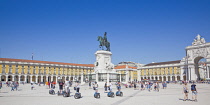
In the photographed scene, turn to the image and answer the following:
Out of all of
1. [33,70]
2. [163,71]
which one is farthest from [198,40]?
[33,70]

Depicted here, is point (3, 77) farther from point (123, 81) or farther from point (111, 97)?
point (111, 97)

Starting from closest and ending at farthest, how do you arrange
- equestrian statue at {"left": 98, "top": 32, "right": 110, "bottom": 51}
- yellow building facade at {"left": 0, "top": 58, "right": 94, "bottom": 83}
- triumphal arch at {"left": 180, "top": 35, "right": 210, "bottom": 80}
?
1. equestrian statue at {"left": 98, "top": 32, "right": 110, "bottom": 51}
2. triumphal arch at {"left": 180, "top": 35, "right": 210, "bottom": 80}
3. yellow building facade at {"left": 0, "top": 58, "right": 94, "bottom": 83}

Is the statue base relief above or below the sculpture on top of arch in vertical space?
below

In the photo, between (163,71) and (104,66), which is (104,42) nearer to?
(104,66)

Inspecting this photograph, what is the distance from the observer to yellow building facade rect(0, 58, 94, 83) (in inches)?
2891

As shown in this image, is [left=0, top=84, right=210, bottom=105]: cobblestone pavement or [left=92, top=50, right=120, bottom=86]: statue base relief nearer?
[left=0, top=84, right=210, bottom=105]: cobblestone pavement

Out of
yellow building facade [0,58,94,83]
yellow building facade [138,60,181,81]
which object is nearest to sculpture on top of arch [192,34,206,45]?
yellow building facade [138,60,181,81]

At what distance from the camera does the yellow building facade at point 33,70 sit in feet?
241

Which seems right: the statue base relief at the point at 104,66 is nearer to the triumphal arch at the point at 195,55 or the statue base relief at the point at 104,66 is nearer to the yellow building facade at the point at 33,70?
the yellow building facade at the point at 33,70

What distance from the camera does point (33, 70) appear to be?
261ft

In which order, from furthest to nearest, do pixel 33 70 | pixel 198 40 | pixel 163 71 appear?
pixel 163 71
pixel 33 70
pixel 198 40

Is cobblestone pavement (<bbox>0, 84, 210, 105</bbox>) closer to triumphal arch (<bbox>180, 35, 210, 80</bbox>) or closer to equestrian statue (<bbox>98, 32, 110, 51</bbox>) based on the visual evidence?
equestrian statue (<bbox>98, 32, 110, 51</bbox>)

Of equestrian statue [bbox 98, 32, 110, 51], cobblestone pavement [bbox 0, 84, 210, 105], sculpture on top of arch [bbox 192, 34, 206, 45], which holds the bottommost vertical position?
cobblestone pavement [bbox 0, 84, 210, 105]

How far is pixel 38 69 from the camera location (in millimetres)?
80875
